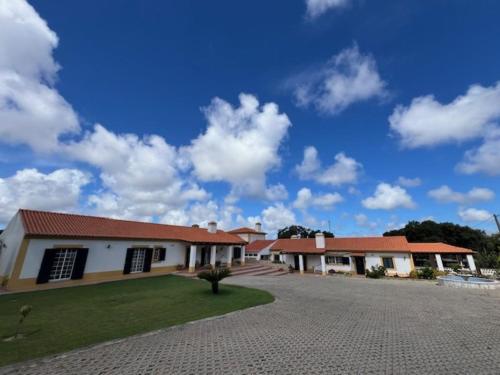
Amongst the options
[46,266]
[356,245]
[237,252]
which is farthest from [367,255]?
[46,266]

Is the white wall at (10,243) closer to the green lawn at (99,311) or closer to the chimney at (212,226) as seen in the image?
the green lawn at (99,311)

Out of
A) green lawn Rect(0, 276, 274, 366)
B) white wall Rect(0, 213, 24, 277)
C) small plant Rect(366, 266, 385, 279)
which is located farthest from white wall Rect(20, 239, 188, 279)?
small plant Rect(366, 266, 385, 279)

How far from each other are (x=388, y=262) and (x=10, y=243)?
113 feet

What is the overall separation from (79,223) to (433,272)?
33.1m

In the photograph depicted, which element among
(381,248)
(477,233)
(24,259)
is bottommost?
(24,259)

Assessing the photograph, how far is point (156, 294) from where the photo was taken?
481 inches

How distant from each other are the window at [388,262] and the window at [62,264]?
2973 cm

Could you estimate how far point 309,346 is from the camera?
19.5ft

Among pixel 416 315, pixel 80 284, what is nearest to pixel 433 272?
pixel 416 315

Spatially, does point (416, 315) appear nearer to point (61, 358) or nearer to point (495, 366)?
point (495, 366)

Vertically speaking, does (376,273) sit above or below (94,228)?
below

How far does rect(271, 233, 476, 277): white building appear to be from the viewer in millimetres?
24812

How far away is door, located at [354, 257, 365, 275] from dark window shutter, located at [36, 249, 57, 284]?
95.2 feet

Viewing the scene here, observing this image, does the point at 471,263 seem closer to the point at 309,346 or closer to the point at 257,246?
the point at 309,346
